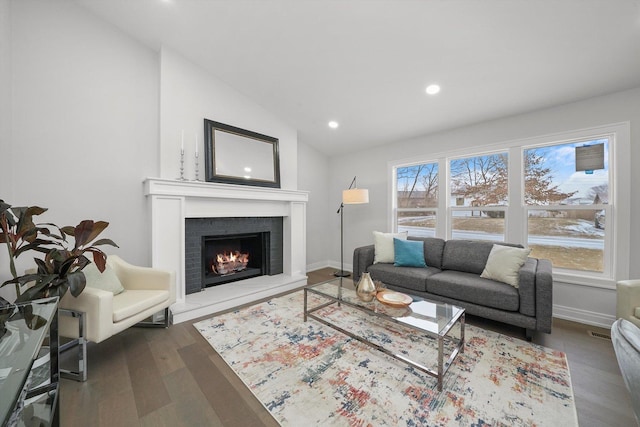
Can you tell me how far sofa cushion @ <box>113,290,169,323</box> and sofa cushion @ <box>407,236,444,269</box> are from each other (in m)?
3.09

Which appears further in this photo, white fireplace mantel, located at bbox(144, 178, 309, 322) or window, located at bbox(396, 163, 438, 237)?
window, located at bbox(396, 163, 438, 237)

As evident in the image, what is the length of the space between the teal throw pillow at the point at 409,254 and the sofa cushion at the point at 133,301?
266 centimetres

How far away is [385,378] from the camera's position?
5.57ft

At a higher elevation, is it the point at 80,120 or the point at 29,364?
the point at 80,120

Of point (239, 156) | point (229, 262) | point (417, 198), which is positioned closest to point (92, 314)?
point (229, 262)

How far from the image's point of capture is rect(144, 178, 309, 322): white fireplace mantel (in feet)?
8.54

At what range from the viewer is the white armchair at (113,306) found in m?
1.71

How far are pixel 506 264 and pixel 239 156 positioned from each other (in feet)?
11.1

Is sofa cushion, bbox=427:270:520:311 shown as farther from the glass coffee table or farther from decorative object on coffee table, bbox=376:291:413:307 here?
decorative object on coffee table, bbox=376:291:413:307

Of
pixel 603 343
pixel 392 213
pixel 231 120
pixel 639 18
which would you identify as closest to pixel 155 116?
pixel 231 120

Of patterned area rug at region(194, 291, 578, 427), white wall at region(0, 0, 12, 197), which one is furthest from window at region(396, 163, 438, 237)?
white wall at region(0, 0, 12, 197)

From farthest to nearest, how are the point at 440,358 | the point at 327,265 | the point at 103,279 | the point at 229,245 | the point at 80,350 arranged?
the point at 327,265, the point at 229,245, the point at 103,279, the point at 80,350, the point at 440,358

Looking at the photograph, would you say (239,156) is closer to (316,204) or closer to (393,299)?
(316,204)

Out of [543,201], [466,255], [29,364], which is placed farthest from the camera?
[466,255]
